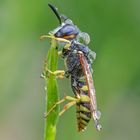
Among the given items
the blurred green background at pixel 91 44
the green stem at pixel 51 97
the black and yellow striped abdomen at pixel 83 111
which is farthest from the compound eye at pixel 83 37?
the green stem at pixel 51 97

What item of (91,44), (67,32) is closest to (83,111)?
(67,32)

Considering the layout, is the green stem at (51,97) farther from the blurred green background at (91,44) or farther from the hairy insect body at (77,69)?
the blurred green background at (91,44)

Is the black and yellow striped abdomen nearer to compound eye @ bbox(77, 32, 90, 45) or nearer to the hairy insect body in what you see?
the hairy insect body

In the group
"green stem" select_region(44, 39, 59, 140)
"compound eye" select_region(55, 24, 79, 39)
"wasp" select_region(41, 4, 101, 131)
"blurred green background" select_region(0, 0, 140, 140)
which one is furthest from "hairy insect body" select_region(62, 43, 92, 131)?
"green stem" select_region(44, 39, 59, 140)

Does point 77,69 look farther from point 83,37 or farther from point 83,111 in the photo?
point 83,111
